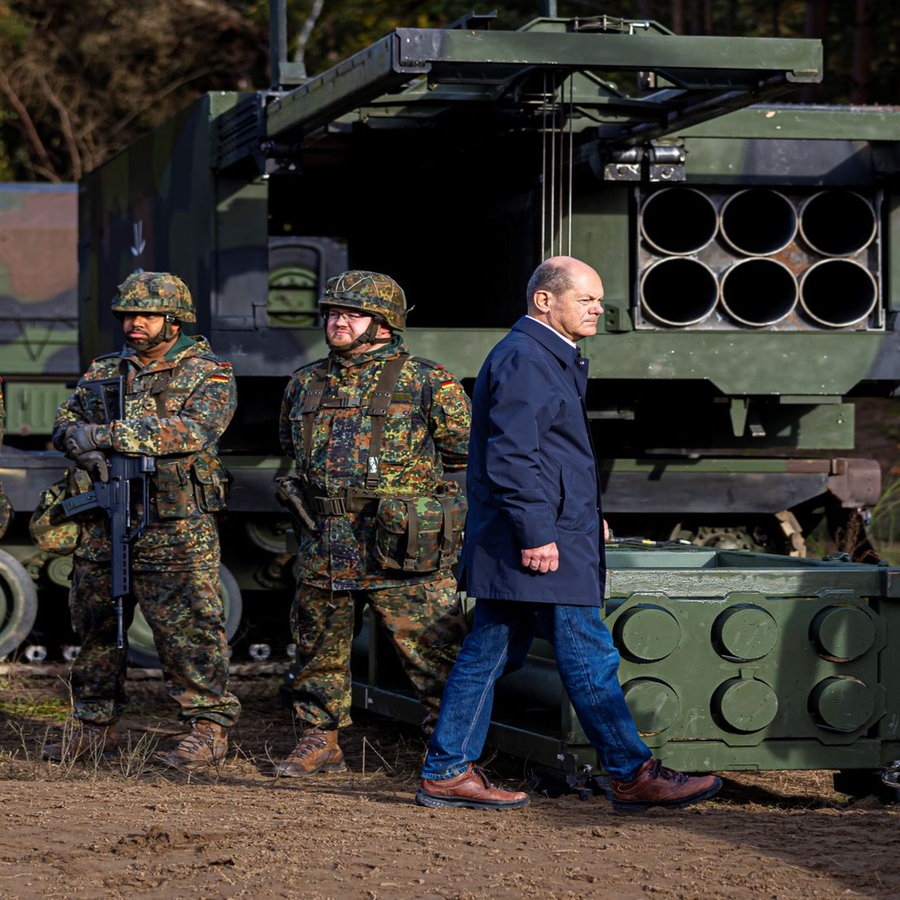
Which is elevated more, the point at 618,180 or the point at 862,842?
the point at 618,180

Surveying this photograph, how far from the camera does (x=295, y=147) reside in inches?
324

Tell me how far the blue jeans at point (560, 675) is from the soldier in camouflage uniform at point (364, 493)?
0.68 m

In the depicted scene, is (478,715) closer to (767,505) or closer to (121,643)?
(121,643)

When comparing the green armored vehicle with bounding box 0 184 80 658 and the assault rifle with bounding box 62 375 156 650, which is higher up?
the green armored vehicle with bounding box 0 184 80 658

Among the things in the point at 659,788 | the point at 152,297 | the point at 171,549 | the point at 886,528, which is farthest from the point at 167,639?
the point at 886,528

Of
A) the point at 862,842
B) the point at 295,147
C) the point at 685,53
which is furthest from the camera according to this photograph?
the point at 295,147

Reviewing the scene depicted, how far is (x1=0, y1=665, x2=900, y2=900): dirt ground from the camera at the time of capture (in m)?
4.36

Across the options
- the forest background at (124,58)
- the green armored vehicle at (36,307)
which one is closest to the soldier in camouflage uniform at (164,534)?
the green armored vehicle at (36,307)

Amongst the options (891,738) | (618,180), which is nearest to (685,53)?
(618,180)

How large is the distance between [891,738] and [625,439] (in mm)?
4200

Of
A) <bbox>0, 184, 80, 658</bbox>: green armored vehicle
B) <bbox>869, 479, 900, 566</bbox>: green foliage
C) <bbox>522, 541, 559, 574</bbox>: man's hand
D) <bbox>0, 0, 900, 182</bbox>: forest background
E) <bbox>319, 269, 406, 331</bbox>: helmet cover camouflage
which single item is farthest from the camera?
<bbox>0, 0, 900, 182</bbox>: forest background

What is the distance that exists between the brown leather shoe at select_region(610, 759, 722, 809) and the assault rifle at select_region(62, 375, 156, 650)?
2086 millimetres

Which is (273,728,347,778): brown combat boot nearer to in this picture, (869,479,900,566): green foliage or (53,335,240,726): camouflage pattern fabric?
(53,335,240,726): camouflage pattern fabric

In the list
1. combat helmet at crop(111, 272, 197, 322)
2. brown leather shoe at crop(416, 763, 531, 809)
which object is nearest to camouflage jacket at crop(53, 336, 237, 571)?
combat helmet at crop(111, 272, 197, 322)
